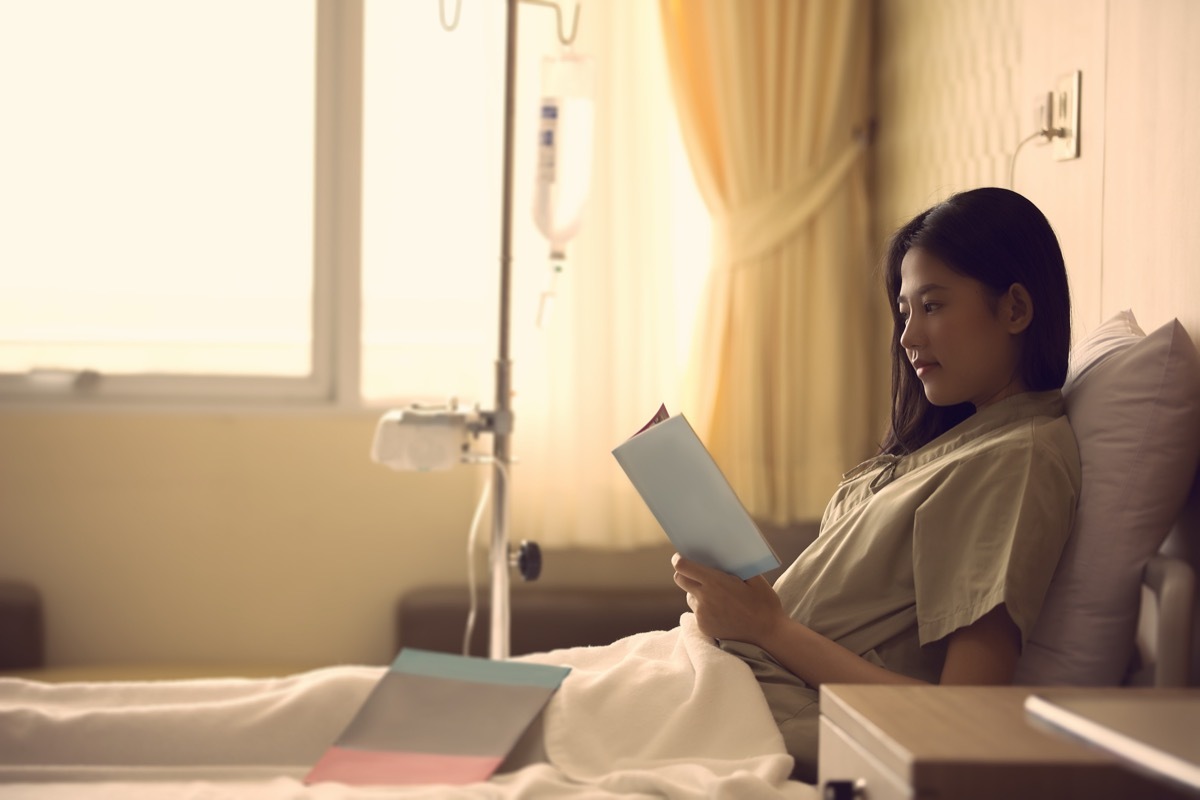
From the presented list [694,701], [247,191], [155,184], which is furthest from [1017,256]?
[155,184]

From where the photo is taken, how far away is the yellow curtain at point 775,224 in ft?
8.86

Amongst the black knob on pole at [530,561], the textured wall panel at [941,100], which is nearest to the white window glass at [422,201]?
the black knob on pole at [530,561]

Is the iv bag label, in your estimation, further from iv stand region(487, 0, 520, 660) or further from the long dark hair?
the long dark hair

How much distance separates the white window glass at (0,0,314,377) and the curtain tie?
100 centimetres

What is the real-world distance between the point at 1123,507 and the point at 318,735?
0.90 metres

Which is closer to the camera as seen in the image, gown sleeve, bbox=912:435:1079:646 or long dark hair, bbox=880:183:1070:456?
gown sleeve, bbox=912:435:1079:646

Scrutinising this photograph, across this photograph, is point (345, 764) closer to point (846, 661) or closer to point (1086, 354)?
point (846, 661)

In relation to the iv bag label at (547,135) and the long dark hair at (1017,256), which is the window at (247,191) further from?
the long dark hair at (1017,256)

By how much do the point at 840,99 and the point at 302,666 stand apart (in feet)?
5.85

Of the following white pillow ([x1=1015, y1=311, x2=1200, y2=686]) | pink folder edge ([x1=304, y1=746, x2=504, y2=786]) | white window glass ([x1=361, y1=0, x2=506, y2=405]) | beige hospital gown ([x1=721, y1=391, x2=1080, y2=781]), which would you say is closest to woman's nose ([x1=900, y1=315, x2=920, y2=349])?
beige hospital gown ([x1=721, y1=391, x2=1080, y2=781])

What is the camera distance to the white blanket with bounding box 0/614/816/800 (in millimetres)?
1177

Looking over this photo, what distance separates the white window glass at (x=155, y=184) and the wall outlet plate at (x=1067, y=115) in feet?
5.73

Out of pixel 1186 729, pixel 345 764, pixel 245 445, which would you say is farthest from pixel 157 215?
pixel 1186 729

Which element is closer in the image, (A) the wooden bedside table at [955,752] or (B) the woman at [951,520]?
(A) the wooden bedside table at [955,752]
